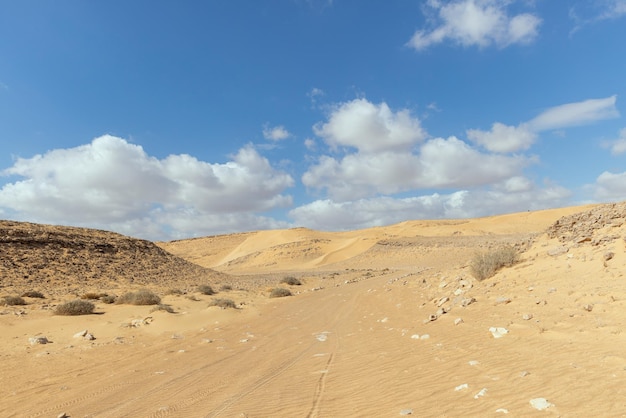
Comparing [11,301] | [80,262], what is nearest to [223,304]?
[11,301]

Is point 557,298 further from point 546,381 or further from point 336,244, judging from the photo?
point 336,244

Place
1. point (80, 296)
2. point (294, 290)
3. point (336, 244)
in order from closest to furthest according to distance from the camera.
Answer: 1. point (80, 296)
2. point (294, 290)
3. point (336, 244)

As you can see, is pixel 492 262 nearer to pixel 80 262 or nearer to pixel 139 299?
pixel 139 299

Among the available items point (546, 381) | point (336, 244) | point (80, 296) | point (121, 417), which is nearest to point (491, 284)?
point (546, 381)

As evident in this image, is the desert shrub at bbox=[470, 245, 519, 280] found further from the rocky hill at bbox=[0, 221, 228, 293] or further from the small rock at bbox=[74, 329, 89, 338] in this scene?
the rocky hill at bbox=[0, 221, 228, 293]

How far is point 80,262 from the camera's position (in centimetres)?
2891

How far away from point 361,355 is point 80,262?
27538mm

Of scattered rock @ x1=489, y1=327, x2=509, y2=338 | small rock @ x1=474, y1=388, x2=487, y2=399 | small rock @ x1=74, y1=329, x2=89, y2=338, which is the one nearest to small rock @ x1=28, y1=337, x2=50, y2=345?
small rock @ x1=74, y1=329, x2=89, y2=338

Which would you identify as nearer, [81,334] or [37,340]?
[37,340]

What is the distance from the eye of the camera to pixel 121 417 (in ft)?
18.2

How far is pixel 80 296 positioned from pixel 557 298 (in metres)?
21.4

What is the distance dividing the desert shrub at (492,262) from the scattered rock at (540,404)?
10.4 metres

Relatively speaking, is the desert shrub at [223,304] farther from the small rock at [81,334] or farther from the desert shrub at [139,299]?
the small rock at [81,334]

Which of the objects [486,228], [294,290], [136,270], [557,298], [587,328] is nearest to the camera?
[587,328]
